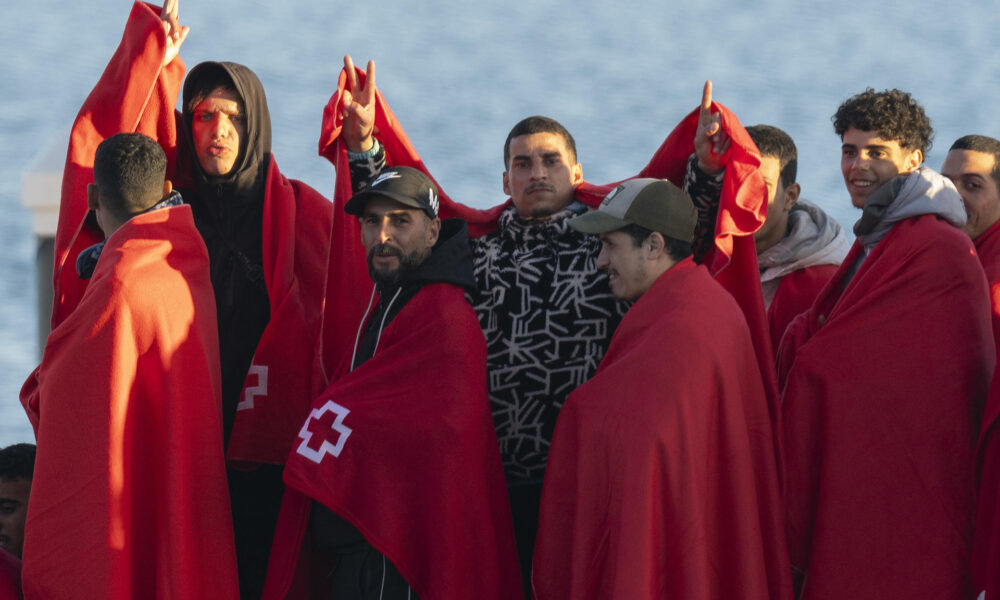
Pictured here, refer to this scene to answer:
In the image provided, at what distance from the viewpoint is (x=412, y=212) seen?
4.53 meters

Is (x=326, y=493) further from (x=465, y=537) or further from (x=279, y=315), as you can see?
(x=279, y=315)

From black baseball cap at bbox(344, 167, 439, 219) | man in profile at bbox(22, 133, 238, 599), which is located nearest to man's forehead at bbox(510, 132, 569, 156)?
black baseball cap at bbox(344, 167, 439, 219)

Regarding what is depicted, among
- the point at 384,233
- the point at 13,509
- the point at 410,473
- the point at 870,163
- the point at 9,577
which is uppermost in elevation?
the point at 870,163

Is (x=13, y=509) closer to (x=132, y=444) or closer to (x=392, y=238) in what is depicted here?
(x=132, y=444)

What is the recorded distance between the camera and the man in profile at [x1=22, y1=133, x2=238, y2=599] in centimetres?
412

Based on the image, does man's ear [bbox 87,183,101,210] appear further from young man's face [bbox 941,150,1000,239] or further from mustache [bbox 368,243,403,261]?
young man's face [bbox 941,150,1000,239]

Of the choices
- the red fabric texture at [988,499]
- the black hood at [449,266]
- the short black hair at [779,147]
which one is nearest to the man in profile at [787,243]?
the short black hair at [779,147]

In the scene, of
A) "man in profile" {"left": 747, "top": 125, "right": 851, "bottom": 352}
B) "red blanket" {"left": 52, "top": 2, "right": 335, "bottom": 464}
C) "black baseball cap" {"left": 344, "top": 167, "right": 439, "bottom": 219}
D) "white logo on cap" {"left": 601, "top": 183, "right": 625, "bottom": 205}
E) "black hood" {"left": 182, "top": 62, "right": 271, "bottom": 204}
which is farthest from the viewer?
"man in profile" {"left": 747, "top": 125, "right": 851, "bottom": 352}

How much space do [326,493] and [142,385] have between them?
0.65 metres

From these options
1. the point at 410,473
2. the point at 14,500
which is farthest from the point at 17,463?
the point at 410,473

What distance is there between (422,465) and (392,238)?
77cm

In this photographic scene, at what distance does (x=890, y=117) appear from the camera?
4.72 metres

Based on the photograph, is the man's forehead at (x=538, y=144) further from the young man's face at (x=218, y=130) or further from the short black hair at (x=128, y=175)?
the short black hair at (x=128, y=175)

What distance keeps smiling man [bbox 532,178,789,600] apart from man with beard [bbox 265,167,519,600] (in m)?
0.22
